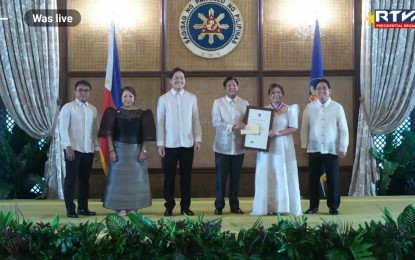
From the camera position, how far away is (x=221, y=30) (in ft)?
29.2

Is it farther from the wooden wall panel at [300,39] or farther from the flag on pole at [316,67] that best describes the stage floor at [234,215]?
the wooden wall panel at [300,39]

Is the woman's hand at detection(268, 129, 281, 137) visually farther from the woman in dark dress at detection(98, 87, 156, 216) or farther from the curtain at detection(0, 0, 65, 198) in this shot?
the curtain at detection(0, 0, 65, 198)

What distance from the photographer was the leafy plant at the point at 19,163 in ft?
28.5

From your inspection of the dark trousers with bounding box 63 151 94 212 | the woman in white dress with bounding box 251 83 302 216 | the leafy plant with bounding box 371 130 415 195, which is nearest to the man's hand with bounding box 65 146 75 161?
the dark trousers with bounding box 63 151 94 212

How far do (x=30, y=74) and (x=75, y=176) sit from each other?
8.15 feet

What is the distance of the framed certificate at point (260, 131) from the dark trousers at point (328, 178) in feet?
1.84

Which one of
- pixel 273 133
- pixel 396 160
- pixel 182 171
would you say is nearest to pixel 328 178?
pixel 273 133

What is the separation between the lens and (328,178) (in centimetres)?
701

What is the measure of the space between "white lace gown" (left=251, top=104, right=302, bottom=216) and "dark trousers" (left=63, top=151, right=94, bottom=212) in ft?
5.68

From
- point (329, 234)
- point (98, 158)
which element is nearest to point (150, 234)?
point (329, 234)

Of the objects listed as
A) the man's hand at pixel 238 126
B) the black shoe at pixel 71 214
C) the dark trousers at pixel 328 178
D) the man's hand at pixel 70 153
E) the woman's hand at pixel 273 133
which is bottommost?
the black shoe at pixel 71 214

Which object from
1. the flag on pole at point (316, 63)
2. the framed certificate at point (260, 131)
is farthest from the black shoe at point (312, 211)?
the flag on pole at point (316, 63)

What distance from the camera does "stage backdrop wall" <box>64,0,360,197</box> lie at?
29.2 feet

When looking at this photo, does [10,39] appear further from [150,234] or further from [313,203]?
[150,234]
